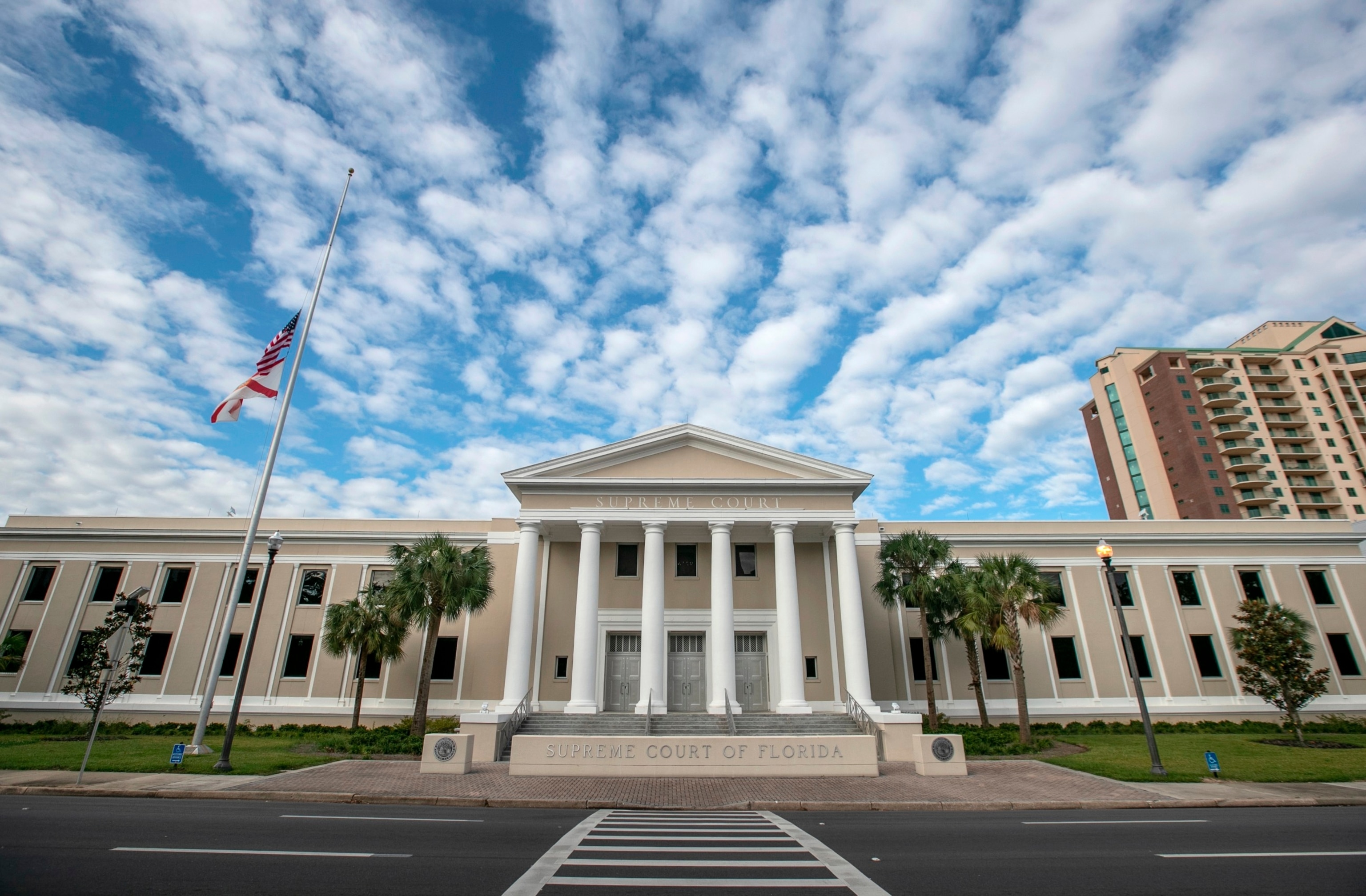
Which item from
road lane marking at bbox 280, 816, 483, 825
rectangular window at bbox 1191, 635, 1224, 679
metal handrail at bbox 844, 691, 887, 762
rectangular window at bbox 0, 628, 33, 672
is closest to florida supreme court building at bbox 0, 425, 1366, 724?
rectangular window at bbox 1191, 635, 1224, 679

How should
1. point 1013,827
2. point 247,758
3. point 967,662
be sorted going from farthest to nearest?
1. point 967,662
2. point 247,758
3. point 1013,827

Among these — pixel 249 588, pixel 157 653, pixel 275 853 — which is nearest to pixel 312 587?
pixel 249 588

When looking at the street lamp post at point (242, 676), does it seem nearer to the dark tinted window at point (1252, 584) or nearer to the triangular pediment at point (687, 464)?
the triangular pediment at point (687, 464)

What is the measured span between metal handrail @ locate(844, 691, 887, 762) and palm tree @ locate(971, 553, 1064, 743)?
5552mm

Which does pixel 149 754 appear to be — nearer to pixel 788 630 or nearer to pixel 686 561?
pixel 686 561

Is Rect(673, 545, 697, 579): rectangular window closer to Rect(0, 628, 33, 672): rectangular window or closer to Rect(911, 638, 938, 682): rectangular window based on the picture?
Rect(911, 638, 938, 682): rectangular window

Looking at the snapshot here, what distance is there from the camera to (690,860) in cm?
846

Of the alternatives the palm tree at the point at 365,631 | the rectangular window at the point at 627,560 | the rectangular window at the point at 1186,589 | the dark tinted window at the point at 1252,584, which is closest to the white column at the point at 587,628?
the rectangular window at the point at 627,560

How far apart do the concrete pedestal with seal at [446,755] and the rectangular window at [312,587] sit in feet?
55.7

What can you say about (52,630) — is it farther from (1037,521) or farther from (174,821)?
(1037,521)

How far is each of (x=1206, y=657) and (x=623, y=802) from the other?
31407mm

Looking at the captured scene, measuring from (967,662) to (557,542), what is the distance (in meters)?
20.0

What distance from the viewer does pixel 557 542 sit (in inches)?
1221

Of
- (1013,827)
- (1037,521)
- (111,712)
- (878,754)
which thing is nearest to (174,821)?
(1013,827)
